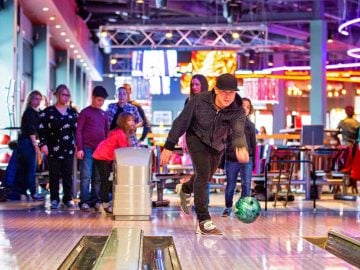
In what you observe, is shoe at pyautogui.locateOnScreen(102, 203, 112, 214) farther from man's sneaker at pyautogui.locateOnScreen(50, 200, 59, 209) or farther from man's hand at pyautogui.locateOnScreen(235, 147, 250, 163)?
man's hand at pyautogui.locateOnScreen(235, 147, 250, 163)

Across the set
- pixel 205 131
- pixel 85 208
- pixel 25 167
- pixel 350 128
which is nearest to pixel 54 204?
pixel 85 208

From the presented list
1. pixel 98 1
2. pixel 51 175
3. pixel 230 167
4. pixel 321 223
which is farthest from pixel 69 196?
pixel 98 1

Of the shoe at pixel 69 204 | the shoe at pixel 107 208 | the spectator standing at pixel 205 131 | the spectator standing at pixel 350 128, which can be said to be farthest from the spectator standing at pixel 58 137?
the spectator standing at pixel 350 128

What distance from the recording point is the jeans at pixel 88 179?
30.4 ft

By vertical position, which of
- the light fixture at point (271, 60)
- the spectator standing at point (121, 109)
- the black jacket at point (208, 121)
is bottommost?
the black jacket at point (208, 121)

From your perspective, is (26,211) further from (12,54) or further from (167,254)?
(12,54)

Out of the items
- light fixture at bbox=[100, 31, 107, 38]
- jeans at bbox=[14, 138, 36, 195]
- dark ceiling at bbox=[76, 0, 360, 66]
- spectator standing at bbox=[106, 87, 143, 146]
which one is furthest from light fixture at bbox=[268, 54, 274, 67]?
spectator standing at bbox=[106, 87, 143, 146]

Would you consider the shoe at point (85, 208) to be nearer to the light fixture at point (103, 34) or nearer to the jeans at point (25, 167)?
the jeans at point (25, 167)

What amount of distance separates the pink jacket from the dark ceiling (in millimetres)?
10860

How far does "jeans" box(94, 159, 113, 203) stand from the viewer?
8.98 meters

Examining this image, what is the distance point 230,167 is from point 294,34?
17.3 metres

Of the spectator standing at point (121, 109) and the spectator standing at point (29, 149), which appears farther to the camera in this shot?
the spectator standing at point (29, 149)

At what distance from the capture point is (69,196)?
9.76 meters

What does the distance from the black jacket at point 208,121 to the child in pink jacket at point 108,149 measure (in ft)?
7.54
